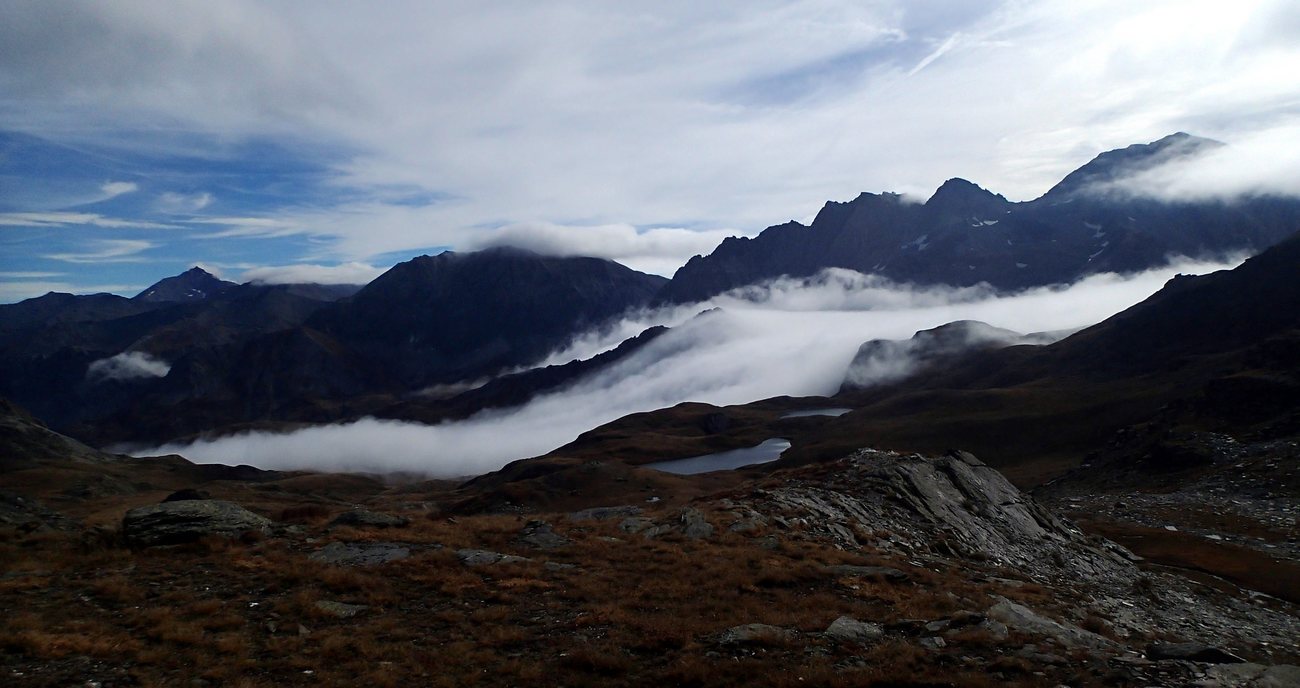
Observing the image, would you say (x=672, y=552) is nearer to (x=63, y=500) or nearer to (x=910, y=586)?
(x=910, y=586)

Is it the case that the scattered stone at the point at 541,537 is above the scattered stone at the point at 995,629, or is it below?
above

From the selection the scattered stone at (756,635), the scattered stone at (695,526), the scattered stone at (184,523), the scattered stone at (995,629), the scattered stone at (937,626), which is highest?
the scattered stone at (184,523)

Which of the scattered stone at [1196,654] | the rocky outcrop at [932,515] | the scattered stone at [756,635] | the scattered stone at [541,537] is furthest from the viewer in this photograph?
the rocky outcrop at [932,515]

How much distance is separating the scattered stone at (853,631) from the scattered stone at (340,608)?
14.1 meters

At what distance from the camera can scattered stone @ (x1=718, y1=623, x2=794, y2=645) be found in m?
17.4

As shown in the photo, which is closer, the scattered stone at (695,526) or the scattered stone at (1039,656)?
the scattered stone at (1039,656)

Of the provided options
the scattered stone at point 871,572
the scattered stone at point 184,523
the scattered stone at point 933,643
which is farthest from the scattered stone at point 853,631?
the scattered stone at point 184,523

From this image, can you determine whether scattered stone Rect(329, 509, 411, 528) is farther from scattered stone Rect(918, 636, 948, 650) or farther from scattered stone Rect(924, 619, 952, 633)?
scattered stone Rect(918, 636, 948, 650)

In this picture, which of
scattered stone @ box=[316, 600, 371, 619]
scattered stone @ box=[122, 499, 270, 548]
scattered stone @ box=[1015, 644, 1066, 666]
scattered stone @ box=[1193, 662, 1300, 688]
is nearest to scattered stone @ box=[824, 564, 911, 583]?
scattered stone @ box=[1015, 644, 1066, 666]

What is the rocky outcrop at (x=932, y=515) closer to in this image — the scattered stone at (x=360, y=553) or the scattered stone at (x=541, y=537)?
the scattered stone at (x=541, y=537)

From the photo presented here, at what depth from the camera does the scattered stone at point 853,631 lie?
17766 millimetres

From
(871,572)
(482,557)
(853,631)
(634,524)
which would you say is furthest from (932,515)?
(482,557)

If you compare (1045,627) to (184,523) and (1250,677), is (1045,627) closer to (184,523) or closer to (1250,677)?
(1250,677)

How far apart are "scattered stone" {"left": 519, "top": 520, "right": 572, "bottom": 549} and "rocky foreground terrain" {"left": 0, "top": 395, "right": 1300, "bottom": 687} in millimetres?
233
